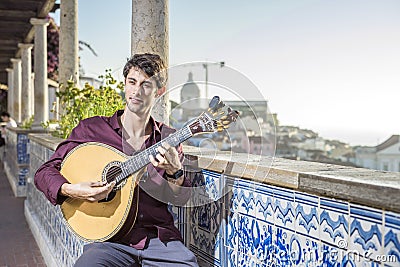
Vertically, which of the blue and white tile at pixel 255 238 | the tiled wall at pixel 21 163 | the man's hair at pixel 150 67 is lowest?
the tiled wall at pixel 21 163

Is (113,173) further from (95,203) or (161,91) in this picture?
(161,91)

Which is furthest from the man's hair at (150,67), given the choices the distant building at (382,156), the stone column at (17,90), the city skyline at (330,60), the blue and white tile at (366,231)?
the city skyline at (330,60)

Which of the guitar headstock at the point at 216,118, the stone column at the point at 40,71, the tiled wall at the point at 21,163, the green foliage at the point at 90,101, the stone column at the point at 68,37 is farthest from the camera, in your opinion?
the stone column at the point at 40,71

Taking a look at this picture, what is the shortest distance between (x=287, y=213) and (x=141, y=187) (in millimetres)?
620

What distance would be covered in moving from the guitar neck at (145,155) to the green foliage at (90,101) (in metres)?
1.38

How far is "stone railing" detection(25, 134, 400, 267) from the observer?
1193mm

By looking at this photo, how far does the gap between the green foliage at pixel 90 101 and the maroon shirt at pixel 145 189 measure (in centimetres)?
113

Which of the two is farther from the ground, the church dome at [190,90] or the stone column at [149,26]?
the stone column at [149,26]

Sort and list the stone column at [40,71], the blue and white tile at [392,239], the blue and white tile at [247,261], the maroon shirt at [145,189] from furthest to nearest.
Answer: the stone column at [40,71] → the maroon shirt at [145,189] → the blue and white tile at [247,261] → the blue and white tile at [392,239]

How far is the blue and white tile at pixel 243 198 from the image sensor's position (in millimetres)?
1696

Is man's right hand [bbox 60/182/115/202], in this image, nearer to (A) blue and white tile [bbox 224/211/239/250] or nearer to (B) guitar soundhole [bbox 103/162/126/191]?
(B) guitar soundhole [bbox 103/162/126/191]

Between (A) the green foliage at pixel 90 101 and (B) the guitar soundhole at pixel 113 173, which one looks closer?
(B) the guitar soundhole at pixel 113 173

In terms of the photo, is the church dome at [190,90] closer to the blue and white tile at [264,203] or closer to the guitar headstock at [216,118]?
the guitar headstock at [216,118]

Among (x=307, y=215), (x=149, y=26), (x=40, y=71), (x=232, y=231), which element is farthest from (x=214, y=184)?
(x=40, y=71)
